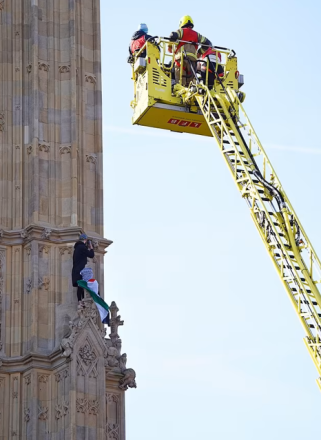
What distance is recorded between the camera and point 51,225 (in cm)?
3912

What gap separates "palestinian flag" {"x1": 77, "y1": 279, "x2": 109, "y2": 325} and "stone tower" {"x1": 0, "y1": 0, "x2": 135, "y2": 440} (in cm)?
20

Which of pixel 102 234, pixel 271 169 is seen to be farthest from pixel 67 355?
pixel 271 169

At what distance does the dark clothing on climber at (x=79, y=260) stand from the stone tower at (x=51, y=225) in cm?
33

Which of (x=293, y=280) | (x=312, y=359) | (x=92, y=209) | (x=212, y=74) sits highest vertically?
(x=212, y=74)

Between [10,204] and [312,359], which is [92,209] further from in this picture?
[312,359]

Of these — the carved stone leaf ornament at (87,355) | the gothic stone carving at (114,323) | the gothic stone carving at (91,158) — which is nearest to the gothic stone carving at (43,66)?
the gothic stone carving at (91,158)

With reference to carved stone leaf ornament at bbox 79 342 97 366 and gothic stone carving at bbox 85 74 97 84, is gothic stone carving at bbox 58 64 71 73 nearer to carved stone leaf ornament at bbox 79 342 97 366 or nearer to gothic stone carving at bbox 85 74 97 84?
gothic stone carving at bbox 85 74 97 84

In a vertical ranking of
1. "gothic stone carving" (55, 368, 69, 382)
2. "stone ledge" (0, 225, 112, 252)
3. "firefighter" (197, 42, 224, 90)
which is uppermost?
"firefighter" (197, 42, 224, 90)

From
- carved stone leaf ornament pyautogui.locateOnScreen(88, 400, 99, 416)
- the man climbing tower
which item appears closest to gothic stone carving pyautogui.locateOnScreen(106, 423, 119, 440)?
carved stone leaf ornament pyautogui.locateOnScreen(88, 400, 99, 416)

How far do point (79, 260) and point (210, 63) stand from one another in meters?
7.69

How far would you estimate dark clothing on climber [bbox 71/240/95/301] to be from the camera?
3822 centimetres

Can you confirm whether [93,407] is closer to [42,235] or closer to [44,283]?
[44,283]

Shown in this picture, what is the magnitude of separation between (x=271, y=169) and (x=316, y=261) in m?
3.46

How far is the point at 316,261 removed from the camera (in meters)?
38.2
